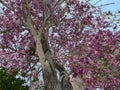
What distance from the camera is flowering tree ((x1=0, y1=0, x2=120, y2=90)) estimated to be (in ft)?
30.1

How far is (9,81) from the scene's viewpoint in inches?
442

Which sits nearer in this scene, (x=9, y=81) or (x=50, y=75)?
(x=50, y=75)

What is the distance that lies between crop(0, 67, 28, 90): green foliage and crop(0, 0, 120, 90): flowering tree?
0.28 metres

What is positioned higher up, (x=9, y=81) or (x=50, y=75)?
(x=50, y=75)

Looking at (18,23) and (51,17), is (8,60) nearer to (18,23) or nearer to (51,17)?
(18,23)

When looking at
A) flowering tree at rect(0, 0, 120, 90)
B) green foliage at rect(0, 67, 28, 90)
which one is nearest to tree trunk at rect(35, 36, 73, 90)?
flowering tree at rect(0, 0, 120, 90)

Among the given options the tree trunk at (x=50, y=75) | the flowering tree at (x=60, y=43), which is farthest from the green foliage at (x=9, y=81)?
the tree trunk at (x=50, y=75)

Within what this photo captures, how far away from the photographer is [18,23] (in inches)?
417

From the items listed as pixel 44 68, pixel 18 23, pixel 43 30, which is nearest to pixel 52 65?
pixel 44 68

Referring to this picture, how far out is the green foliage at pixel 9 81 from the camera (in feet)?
36.4

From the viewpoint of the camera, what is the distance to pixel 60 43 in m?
11.8

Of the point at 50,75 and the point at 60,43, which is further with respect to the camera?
the point at 60,43

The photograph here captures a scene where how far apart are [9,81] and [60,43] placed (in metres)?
2.29

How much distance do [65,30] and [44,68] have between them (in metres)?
2.66
